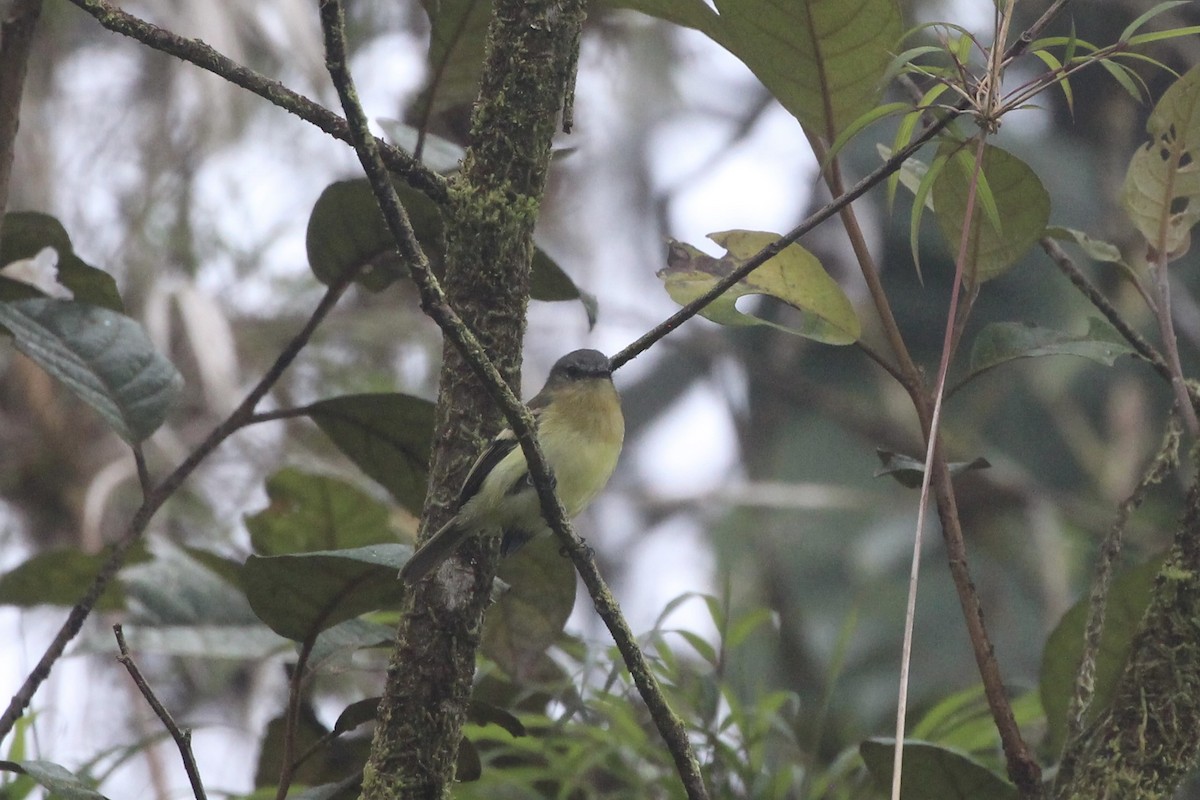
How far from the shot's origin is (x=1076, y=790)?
5.51 feet

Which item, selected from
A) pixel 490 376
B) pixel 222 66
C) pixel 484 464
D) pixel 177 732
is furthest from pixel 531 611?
pixel 222 66

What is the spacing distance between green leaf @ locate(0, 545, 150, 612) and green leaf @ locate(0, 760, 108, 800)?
63cm

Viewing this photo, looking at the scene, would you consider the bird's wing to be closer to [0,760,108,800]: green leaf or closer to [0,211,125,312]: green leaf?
[0,760,108,800]: green leaf

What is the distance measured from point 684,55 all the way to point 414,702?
682cm

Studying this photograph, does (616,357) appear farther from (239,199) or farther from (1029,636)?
(1029,636)

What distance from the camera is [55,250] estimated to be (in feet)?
7.22

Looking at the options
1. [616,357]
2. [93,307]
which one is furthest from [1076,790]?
[93,307]

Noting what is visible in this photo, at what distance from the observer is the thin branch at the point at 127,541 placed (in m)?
1.79

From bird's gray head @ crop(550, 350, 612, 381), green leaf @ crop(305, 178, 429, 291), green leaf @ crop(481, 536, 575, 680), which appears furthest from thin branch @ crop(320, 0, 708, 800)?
bird's gray head @ crop(550, 350, 612, 381)

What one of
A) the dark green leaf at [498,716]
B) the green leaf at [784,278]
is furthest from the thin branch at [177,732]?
the green leaf at [784,278]

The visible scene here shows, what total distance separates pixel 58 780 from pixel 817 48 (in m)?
1.47

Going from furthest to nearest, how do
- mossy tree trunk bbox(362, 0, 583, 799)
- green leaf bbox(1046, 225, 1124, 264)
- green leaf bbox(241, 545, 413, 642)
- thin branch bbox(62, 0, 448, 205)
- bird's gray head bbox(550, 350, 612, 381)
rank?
bird's gray head bbox(550, 350, 612, 381)
green leaf bbox(1046, 225, 1124, 264)
green leaf bbox(241, 545, 413, 642)
mossy tree trunk bbox(362, 0, 583, 799)
thin branch bbox(62, 0, 448, 205)

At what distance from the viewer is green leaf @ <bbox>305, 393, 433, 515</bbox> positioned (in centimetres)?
223

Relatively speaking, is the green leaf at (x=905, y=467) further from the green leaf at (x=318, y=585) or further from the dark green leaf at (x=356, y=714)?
the dark green leaf at (x=356, y=714)
